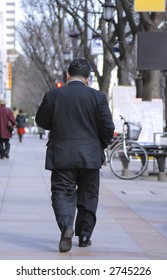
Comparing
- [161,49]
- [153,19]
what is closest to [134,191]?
[161,49]

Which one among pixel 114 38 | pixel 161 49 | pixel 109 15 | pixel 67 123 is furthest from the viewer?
pixel 114 38

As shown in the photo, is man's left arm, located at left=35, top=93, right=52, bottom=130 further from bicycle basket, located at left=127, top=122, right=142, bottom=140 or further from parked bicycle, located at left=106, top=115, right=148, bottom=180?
bicycle basket, located at left=127, top=122, right=142, bottom=140

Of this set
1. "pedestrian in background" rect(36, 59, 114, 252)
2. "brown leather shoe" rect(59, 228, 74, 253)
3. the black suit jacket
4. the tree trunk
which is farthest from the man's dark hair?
the tree trunk

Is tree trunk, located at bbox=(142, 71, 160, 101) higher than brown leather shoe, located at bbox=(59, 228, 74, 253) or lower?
higher

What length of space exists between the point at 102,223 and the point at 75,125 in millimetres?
2541

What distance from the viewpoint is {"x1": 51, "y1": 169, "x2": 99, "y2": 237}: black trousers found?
7988 millimetres

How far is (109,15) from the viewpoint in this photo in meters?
25.5

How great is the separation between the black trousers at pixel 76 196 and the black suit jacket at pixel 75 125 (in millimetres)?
142

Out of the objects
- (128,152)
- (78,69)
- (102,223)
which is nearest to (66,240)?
(78,69)

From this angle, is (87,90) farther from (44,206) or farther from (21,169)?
(21,169)

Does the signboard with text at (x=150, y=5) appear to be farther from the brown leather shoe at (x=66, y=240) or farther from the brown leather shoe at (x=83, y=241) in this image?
the brown leather shoe at (x=66, y=240)

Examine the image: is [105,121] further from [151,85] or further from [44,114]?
[151,85]

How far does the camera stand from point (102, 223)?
1023 cm
